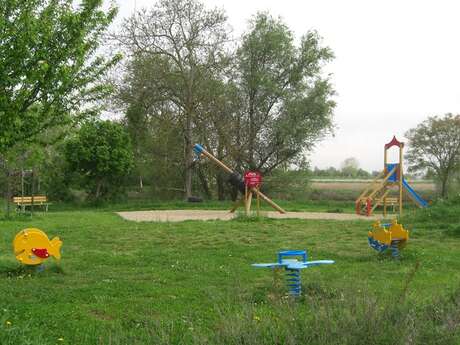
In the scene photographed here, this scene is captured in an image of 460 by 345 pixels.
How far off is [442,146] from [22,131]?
28887 mm

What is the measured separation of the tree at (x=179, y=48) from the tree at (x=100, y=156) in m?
2.52

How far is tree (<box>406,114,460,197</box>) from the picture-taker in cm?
3122

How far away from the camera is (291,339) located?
3580 millimetres

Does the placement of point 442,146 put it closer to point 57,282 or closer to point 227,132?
point 227,132

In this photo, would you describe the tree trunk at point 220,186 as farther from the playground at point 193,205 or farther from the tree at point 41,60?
the tree at point 41,60

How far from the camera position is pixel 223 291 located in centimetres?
659

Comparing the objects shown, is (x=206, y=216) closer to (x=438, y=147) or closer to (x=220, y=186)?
(x=220, y=186)

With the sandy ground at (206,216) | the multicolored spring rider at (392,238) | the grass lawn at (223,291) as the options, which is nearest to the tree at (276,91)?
the sandy ground at (206,216)

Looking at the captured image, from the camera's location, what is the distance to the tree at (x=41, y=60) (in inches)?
230

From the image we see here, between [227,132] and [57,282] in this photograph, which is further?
[227,132]

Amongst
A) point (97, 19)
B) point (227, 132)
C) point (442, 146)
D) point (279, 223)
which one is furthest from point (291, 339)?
point (442, 146)

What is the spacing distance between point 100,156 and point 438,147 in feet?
60.4

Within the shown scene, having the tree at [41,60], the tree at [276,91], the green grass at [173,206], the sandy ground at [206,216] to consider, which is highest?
the tree at [276,91]

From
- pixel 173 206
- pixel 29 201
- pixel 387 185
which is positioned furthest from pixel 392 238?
pixel 29 201
